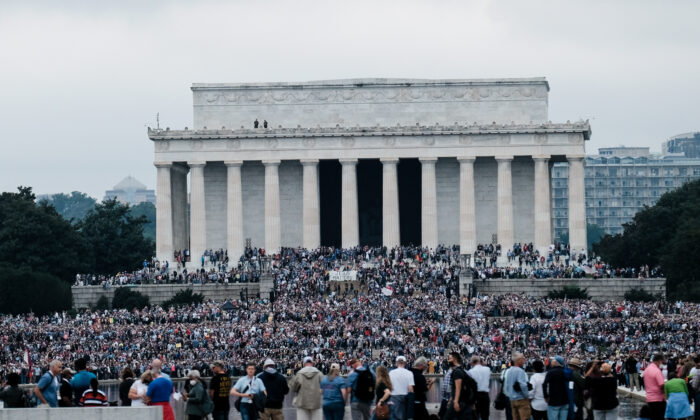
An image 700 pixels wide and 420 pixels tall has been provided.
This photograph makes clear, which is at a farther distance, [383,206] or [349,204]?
[383,206]

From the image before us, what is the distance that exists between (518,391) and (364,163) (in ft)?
286

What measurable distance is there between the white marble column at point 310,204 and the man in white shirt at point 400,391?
3213 inches

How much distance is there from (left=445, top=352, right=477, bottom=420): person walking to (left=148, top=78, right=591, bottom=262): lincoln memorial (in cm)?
8125

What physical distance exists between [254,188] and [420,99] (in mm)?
14500

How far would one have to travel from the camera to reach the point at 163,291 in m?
110

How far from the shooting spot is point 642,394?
56844mm

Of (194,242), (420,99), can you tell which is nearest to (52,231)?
(194,242)

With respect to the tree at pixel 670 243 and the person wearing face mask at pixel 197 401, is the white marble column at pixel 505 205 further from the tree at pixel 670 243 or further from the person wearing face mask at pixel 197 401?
the person wearing face mask at pixel 197 401

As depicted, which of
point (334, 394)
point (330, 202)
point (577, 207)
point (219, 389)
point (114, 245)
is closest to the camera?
point (334, 394)

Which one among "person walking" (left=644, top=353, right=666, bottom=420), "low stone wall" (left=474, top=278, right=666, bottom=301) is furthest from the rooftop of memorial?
"person walking" (left=644, top=353, right=666, bottom=420)

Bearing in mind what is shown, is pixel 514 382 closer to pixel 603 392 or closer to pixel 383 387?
pixel 603 392

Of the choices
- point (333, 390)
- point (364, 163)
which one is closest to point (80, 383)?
point (333, 390)

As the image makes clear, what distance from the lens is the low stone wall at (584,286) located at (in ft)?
351

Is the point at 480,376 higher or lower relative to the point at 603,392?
higher
